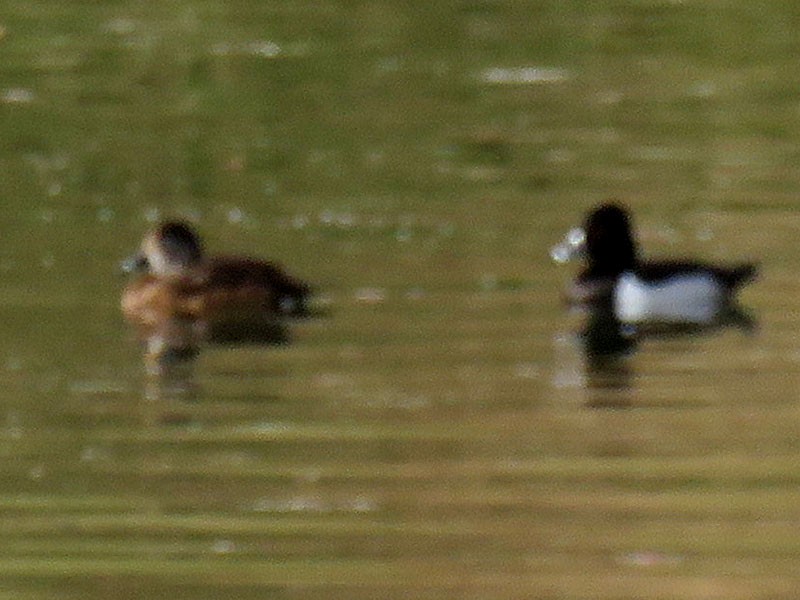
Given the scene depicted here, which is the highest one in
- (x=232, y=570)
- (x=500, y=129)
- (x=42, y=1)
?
(x=42, y=1)

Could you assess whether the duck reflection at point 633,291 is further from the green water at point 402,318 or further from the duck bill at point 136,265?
the duck bill at point 136,265

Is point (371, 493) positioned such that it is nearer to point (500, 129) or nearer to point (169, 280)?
point (169, 280)

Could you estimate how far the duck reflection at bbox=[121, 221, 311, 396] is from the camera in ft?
46.7

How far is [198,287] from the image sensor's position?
1499 cm

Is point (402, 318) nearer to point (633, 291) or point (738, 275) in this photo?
point (633, 291)

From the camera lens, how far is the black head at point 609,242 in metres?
15.1

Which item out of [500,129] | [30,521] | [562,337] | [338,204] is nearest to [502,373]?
[562,337]

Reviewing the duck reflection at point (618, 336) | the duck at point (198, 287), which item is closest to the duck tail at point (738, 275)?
the duck reflection at point (618, 336)

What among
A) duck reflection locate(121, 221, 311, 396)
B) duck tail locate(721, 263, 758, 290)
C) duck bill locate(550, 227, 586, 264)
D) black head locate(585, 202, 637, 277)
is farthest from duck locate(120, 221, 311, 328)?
duck tail locate(721, 263, 758, 290)

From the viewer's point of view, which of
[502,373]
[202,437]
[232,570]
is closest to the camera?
[232,570]

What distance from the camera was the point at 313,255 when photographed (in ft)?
50.7

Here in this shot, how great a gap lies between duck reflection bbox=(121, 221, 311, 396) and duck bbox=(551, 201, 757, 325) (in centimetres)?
146

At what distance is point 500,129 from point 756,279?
4.73 metres

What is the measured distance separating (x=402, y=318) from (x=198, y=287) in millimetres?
1541
